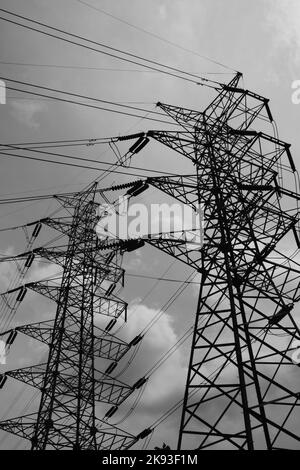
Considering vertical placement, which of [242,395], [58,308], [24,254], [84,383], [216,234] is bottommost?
[242,395]

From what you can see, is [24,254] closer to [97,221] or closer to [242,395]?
[97,221]

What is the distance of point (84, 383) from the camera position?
1569 cm

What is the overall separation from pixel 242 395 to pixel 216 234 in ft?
15.9

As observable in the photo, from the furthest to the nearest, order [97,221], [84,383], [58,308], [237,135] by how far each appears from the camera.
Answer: [97,221]
[58,308]
[84,383]
[237,135]

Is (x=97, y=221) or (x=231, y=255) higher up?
(x=97, y=221)

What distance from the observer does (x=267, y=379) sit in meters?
8.62
